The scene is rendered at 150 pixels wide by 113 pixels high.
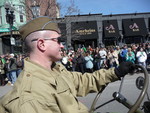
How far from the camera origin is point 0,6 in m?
24.0

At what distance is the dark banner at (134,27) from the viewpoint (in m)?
22.5

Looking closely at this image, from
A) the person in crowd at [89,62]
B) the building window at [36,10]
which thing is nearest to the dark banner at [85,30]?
the building window at [36,10]

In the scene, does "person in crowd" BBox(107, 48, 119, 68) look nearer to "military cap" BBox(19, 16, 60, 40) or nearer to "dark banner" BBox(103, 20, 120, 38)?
"military cap" BBox(19, 16, 60, 40)

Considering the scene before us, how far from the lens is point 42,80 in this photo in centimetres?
156

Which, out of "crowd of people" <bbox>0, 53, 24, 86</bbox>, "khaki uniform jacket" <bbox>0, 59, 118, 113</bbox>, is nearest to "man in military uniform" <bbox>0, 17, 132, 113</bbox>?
"khaki uniform jacket" <bbox>0, 59, 118, 113</bbox>

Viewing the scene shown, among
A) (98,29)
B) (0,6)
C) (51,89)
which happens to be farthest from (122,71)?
(0,6)

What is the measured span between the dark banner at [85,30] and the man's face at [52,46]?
1954 centimetres

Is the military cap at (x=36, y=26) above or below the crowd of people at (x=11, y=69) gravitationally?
above

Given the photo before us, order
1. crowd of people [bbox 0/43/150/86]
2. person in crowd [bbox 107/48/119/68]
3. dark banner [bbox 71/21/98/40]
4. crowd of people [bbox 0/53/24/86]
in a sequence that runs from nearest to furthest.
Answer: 1. crowd of people [bbox 0/53/24/86]
2. crowd of people [bbox 0/43/150/86]
3. person in crowd [bbox 107/48/119/68]
4. dark banner [bbox 71/21/98/40]

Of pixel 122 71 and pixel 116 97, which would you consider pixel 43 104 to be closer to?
pixel 116 97

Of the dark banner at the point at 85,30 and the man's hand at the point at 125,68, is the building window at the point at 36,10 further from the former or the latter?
the man's hand at the point at 125,68

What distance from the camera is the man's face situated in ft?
5.98

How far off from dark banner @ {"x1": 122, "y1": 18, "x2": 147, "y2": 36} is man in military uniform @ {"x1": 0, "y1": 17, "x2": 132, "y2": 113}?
21349 millimetres

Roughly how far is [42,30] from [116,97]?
1002 millimetres
